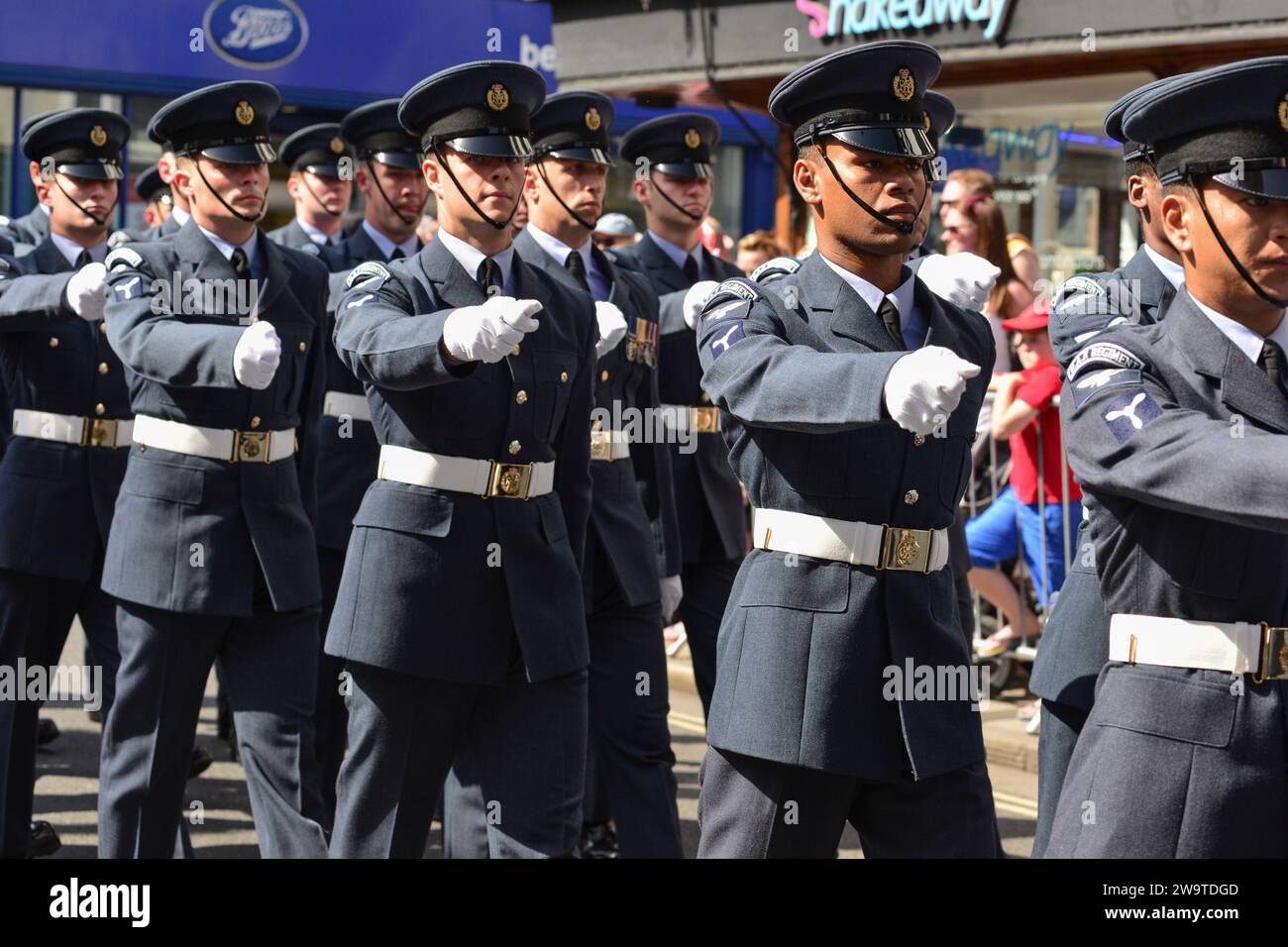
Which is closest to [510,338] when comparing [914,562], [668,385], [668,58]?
[914,562]

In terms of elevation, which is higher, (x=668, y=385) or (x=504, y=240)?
(x=504, y=240)

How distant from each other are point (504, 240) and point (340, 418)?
2.28 metres

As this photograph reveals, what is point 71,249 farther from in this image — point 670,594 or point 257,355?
point 257,355

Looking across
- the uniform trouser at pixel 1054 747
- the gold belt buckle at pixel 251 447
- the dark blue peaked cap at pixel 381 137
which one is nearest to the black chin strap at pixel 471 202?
the gold belt buckle at pixel 251 447

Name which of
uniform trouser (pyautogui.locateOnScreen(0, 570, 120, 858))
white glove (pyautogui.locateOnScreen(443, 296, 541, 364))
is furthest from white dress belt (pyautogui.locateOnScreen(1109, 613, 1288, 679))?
uniform trouser (pyautogui.locateOnScreen(0, 570, 120, 858))

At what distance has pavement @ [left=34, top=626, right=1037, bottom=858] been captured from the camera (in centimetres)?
654

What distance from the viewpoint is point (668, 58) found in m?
14.3

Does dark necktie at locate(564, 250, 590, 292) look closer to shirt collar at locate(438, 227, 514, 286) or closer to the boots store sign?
shirt collar at locate(438, 227, 514, 286)

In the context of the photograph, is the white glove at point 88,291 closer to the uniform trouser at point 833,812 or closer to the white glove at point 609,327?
the white glove at point 609,327

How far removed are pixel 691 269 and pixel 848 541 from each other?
11.3 ft

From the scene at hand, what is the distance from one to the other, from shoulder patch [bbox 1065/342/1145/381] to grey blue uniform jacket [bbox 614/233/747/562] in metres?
3.39

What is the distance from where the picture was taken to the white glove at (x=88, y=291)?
5551mm

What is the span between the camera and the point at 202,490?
5.39 metres

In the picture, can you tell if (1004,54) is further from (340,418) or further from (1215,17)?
(340,418)
